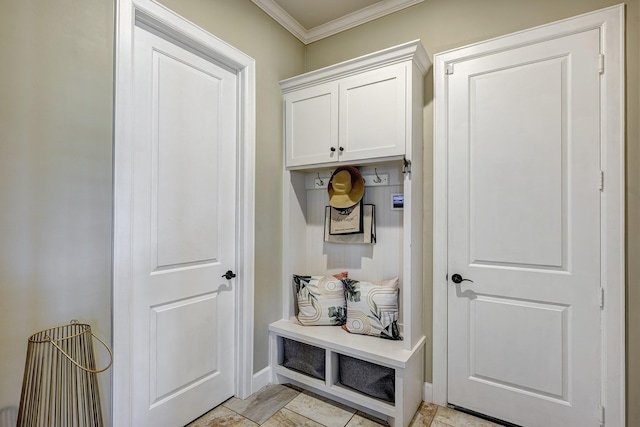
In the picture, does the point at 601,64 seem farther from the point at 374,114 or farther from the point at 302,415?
the point at 302,415

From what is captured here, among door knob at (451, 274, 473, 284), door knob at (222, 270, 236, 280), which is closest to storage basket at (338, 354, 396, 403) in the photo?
door knob at (451, 274, 473, 284)

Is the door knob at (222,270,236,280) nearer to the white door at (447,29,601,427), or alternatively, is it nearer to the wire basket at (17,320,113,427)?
the wire basket at (17,320,113,427)

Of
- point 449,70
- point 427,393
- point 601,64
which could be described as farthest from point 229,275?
point 601,64

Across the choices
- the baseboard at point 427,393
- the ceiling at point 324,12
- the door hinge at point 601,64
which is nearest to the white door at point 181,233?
the ceiling at point 324,12

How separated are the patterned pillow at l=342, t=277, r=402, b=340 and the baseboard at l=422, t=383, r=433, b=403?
396 mm

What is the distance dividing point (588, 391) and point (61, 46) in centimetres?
298

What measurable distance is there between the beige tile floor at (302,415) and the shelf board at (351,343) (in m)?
0.38

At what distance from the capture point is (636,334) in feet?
5.15

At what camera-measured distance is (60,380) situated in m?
1.20

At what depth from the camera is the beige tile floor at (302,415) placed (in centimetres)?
187

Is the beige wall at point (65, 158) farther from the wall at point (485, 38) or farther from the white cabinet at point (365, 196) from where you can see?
the white cabinet at point (365, 196)

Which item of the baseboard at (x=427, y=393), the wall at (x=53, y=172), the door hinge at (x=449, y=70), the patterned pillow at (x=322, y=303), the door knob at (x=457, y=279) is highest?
the door hinge at (x=449, y=70)

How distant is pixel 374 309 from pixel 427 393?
0.66m

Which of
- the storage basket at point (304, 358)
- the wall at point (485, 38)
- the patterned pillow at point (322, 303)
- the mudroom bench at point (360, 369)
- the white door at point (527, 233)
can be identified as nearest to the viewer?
the wall at point (485, 38)
